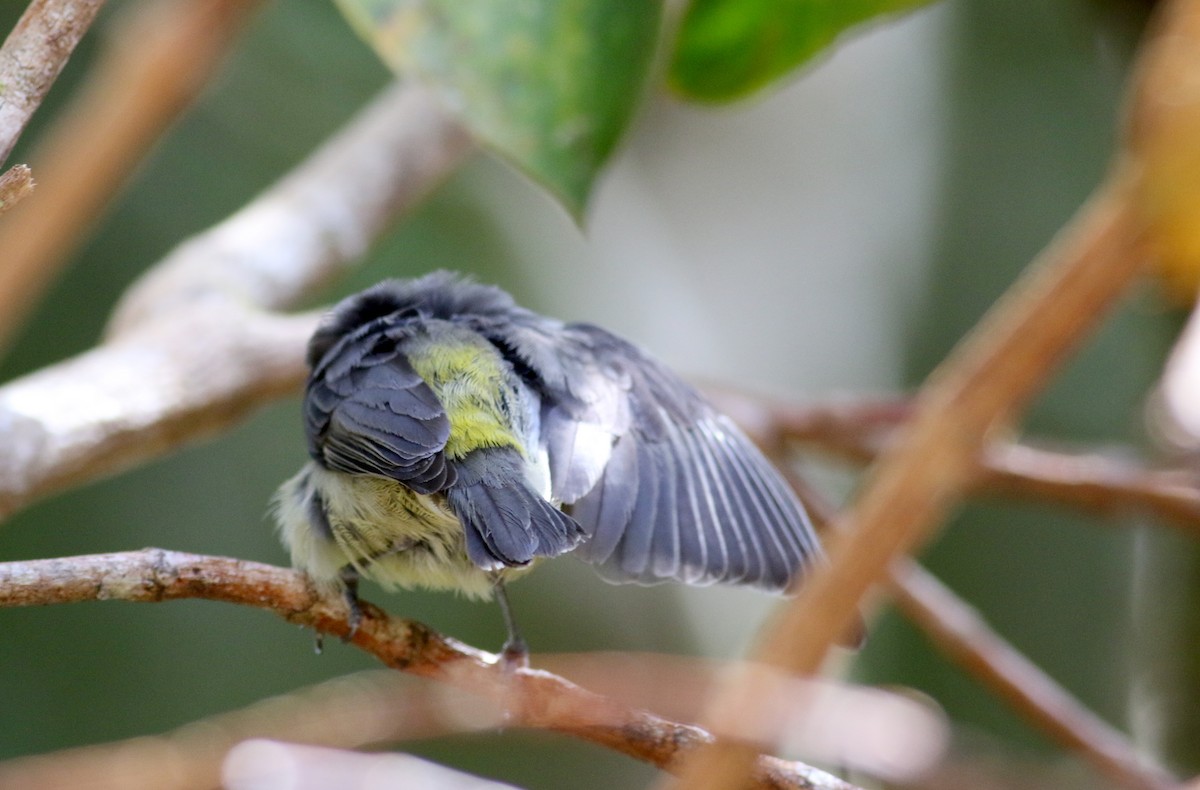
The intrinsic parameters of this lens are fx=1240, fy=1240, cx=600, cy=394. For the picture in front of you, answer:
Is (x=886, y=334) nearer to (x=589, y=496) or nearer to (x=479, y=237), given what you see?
(x=479, y=237)

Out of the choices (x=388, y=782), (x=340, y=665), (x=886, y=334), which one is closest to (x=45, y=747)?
(x=340, y=665)

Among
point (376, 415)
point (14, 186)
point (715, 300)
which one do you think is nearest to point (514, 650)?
point (376, 415)

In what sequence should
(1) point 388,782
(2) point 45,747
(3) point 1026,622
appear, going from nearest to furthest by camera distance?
(1) point 388,782
(2) point 45,747
(3) point 1026,622

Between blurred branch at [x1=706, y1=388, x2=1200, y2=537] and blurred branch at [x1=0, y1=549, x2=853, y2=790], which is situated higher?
blurred branch at [x1=0, y1=549, x2=853, y2=790]

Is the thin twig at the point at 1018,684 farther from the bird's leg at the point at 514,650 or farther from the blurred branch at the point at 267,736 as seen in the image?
the blurred branch at the point at 267,736

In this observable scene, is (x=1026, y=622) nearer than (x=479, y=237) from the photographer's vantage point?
Yes

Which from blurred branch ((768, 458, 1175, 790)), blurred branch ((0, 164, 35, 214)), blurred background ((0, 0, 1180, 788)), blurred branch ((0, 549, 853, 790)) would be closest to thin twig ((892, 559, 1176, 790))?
blurred branch ((768, 458, 1175, 790))

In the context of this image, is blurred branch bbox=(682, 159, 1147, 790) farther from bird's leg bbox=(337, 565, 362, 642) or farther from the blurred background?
the blurred background
